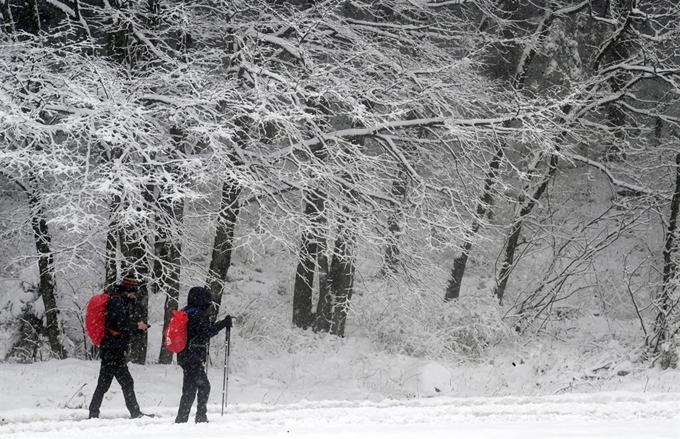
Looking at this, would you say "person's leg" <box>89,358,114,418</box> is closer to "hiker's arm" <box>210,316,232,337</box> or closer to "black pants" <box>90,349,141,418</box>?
"black pants" <box>90,349,141,418</box>

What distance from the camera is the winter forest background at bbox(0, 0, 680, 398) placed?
888 centimetres

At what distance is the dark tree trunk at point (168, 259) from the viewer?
9.96 metres

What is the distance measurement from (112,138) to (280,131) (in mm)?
3092

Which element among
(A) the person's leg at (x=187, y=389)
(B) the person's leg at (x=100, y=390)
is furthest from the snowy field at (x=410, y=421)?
(A) the person's leg at (x=187, y=389)

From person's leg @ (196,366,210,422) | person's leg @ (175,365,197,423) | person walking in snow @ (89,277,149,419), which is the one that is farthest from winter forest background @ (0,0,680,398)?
person's leg @ (196,366,210,422)

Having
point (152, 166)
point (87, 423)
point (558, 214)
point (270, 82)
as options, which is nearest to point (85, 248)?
point (152, 166)

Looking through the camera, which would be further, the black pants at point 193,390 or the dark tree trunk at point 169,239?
the dark tree trunk at point 169,239

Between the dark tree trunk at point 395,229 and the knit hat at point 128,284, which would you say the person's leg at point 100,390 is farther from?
the dark tree trunk at point 395,229

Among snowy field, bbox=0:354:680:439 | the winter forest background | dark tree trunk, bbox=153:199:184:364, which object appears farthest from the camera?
dark tree trunk, bbox=153:199:184:364

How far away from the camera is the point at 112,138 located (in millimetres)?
7840

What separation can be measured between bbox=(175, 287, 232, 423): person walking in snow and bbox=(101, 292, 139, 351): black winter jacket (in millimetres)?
826

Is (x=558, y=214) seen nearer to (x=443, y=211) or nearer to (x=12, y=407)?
(x=443, y=211)

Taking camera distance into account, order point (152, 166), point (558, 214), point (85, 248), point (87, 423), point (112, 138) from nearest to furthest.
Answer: point (87, 423) < point (112, 138) < point (152, 166) < point (85, 248) < point (558, 214)

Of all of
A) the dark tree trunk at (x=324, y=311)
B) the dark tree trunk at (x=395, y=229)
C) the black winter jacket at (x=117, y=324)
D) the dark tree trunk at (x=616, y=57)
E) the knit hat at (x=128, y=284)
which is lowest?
the dark tree trunk at (x=324, y=311)
